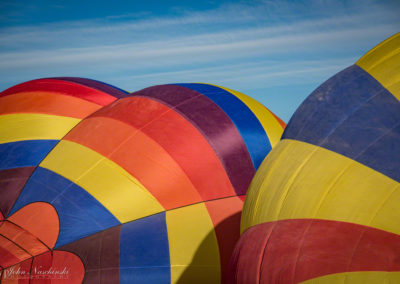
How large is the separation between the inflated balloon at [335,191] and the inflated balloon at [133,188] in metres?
1.05

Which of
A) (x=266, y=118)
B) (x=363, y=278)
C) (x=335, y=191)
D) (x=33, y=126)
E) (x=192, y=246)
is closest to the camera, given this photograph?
(x=363, y=278)

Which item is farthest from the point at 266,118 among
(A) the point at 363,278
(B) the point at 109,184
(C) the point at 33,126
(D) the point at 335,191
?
(A) the point at 363,278

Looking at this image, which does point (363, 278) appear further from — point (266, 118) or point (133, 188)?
point (266, 118)

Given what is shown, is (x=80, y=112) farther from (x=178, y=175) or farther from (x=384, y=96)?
(x=384, y=96)

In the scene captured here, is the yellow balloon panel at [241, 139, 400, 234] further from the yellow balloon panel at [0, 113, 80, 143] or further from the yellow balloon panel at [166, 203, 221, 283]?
the yellow balloon panel at [0, 113, 80, 143]

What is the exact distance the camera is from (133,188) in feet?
17.4

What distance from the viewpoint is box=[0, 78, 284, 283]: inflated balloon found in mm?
4922

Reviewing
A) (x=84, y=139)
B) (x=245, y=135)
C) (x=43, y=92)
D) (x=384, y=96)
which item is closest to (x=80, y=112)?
(x=43, y=92)

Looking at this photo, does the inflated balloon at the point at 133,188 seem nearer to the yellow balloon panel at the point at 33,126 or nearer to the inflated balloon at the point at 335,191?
the yellow balloon panel at the point at 33,126

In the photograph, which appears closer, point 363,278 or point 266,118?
point 363,278

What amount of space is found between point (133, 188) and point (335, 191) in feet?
7.68

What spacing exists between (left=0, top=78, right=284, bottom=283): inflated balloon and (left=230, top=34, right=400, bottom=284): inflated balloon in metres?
1.05

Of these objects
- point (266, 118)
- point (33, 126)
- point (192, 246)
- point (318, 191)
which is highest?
point (266, 118)

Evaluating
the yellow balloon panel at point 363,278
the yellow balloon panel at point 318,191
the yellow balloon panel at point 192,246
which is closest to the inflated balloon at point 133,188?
the yellow balloon panel at point 192,246
